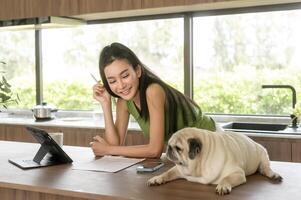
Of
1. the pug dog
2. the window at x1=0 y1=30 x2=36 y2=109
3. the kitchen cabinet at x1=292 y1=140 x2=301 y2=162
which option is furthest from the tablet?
the window at x1=0 y1=30 x2=36 y2=109

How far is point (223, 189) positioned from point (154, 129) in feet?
2.06

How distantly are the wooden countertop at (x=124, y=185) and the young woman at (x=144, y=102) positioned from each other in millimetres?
204

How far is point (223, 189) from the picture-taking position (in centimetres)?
136

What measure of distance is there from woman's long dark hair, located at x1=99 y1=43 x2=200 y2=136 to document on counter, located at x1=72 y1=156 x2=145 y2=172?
0.26m

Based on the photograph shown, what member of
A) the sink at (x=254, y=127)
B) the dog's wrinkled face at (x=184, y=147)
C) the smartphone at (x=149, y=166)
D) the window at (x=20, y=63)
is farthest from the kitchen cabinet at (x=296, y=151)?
the window at (x=20, y=63)

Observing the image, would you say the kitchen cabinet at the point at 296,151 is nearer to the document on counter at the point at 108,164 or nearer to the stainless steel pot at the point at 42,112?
the document on counter at the point at 108,164

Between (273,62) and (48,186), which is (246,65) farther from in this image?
(48,186)

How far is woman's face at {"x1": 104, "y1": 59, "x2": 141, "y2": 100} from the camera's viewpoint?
77.4 inches

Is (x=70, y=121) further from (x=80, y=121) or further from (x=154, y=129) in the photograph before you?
(x=154, y=129)

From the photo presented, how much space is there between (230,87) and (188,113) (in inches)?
63.7

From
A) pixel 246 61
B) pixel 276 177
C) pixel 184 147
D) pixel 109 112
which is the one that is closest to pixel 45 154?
pixel 109 112

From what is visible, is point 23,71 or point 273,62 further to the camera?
point 23,71

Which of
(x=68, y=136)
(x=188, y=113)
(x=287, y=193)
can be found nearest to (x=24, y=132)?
(x=68, y=136)

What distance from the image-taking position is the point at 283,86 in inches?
128
